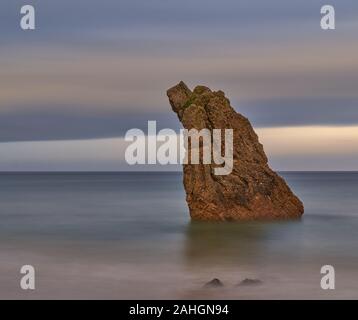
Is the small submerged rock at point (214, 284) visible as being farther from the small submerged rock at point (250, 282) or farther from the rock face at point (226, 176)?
the rock face at point (226, 176)

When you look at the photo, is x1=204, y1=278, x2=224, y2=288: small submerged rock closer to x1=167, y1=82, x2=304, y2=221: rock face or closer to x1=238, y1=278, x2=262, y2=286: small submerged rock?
x1=238, y1=278, x2=262, y2=286: small submerged rock

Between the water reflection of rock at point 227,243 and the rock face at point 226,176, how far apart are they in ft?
2.95

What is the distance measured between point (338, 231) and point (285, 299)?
56.8 ft

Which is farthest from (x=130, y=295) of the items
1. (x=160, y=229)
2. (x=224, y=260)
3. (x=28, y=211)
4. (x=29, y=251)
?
(x=28, y=211)

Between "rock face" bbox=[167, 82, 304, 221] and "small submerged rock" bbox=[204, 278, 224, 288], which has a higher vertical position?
"rock face" bbox=[167, 82, 304, 221]

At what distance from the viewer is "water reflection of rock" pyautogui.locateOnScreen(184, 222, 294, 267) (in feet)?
107

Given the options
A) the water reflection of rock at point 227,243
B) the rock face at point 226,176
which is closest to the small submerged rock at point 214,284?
the water reflection of rock at point 227,243

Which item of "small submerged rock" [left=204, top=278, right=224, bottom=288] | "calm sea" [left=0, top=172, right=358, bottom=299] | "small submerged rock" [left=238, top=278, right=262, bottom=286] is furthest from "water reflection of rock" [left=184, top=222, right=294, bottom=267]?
"small submerged rock" [left=204, top=278, right=224, bottom=288]

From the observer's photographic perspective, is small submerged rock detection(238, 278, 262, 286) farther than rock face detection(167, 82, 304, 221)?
No

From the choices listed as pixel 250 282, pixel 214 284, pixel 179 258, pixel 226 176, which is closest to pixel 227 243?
pixel 179 258

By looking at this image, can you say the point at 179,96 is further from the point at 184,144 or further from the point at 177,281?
the point at 177,281

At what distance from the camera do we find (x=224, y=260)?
107 feet

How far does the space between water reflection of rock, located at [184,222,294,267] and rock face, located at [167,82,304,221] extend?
90 centimetres

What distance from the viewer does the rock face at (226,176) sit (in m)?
38.8
